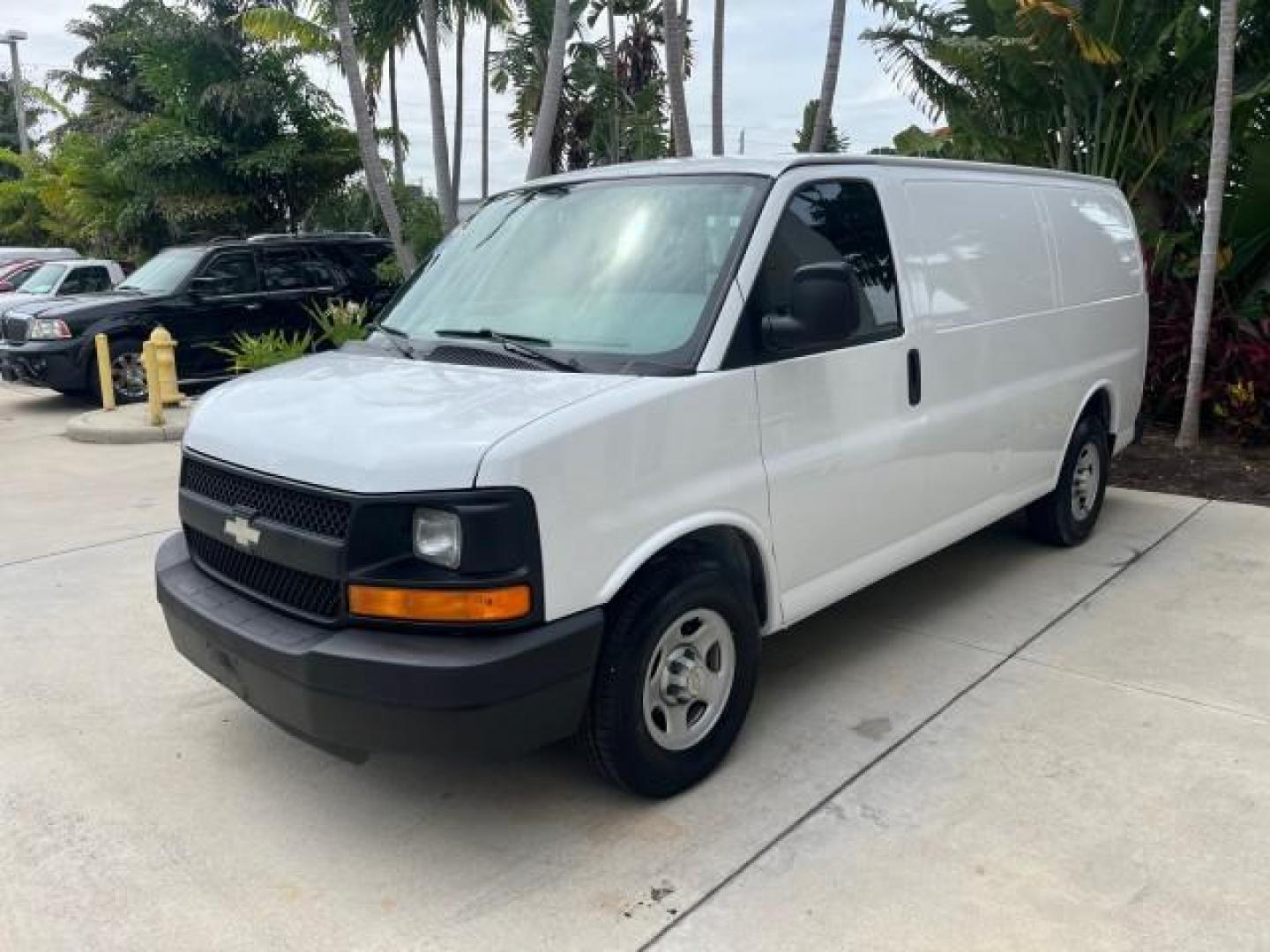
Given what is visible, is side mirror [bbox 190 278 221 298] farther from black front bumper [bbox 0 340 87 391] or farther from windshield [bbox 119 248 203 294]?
black front bumper [bbox 0 340 87 391]

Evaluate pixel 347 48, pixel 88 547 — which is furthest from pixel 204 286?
pixel 88 547

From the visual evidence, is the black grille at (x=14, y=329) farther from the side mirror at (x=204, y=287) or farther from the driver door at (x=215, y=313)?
the side mirror at (x=204, y=287)

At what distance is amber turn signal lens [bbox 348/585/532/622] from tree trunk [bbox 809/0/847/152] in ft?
30.0

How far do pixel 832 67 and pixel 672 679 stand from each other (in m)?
8.82

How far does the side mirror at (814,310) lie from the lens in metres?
3.47

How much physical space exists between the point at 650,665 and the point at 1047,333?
10.3 feet

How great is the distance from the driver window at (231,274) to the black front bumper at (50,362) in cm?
159

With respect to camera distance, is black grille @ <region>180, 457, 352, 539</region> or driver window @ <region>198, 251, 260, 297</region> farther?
driver window @ <region>198, 251, 260, 297</region>

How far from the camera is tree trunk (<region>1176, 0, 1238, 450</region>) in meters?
7.32

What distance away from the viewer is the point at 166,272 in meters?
12.5

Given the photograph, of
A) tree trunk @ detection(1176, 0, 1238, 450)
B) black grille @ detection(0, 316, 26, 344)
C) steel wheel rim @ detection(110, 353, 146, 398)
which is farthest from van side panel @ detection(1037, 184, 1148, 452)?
black grille @ detection(0, 316, 26, 344)

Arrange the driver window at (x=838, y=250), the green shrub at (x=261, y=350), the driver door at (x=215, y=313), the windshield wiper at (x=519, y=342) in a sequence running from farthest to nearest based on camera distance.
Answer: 1. the driver door at (x=215, y=313)
2. the green shrub at (x=261, y=350)
3. the driver window at (x=838, y=250)
4. the windshield wiper at (x=519, y=342)

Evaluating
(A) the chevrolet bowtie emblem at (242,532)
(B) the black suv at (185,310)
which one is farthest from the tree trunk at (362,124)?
(A) the chevrolet bowtie emblem at (242,532)

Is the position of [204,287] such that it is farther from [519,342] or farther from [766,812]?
[766,812]
